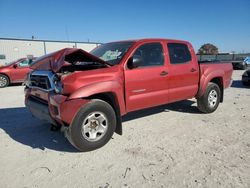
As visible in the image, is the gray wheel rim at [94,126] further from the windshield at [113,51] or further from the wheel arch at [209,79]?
the wheel arch at [209,79]

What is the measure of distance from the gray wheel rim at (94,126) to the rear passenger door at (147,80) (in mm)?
629

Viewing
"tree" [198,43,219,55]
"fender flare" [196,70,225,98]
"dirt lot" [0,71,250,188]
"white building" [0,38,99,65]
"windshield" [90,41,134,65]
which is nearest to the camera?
"dirt lot" [0,71,250,188]

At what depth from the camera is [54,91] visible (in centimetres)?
341

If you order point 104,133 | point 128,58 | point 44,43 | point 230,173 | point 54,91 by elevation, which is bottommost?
point 230,173

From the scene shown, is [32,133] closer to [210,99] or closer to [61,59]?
[61,59]

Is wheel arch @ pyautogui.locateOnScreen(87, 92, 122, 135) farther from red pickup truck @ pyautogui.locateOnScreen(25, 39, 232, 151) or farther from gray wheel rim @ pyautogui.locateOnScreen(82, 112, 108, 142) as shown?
gray wheel rim @ pyautogui.locateOnScreen(82, 112, 108, 142)

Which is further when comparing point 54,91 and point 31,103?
point 31,103

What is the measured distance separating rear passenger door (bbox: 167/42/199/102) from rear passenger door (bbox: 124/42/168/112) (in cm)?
24

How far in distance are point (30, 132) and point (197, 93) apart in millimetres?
4030

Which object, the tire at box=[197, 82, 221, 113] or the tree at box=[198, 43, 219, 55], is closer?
the tire at box=[197, 82, 221, 113]

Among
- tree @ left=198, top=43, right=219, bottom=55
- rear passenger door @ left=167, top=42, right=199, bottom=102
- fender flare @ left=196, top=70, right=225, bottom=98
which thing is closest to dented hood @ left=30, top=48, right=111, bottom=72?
rear passenger door @ left=167, top=42, right=199, bottom=102

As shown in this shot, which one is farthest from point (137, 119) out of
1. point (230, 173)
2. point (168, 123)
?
point (230, 173)

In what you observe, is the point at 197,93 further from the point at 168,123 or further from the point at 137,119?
the point at 137,119

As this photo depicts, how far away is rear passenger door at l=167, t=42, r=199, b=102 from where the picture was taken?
15.7ft
